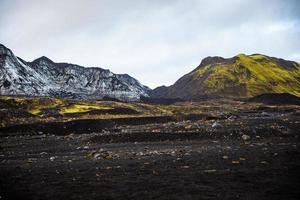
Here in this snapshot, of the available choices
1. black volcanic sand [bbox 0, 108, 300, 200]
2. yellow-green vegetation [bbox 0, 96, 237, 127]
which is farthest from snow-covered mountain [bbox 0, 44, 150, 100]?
black volcanic sand [bbox 0, 108, 300, 200]

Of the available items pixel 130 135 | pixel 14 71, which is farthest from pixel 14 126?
pixel 14 71

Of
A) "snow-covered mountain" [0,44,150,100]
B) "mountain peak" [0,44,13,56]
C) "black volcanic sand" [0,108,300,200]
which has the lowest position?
"black volcanic sand" [0,108,300,200]

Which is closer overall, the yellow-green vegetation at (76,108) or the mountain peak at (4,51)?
the yellow-green vegetation at (76,108)

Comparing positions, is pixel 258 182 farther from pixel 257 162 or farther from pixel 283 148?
pixel 283 148

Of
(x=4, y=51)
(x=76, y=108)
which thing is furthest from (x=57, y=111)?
(x=4, y=51)

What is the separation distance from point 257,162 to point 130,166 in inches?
285

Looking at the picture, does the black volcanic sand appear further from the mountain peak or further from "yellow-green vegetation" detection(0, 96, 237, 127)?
the mountain peak

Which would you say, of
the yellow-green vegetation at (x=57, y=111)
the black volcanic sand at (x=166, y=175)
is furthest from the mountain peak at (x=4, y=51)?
the black volcanic sand at (x=166, y=175)

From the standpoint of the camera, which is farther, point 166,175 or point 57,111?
point 57,111

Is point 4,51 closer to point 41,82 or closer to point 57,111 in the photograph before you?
point 41,82

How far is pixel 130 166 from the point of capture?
22797 millimetres

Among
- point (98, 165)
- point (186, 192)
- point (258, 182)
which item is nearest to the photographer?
point (186, 192)

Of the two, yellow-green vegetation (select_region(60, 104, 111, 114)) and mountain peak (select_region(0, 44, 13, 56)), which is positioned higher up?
mountain peak (select_region(0, 44, 13, 56))

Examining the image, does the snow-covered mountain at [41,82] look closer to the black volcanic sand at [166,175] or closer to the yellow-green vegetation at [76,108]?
the yellow-green vegetation at [76,108]
